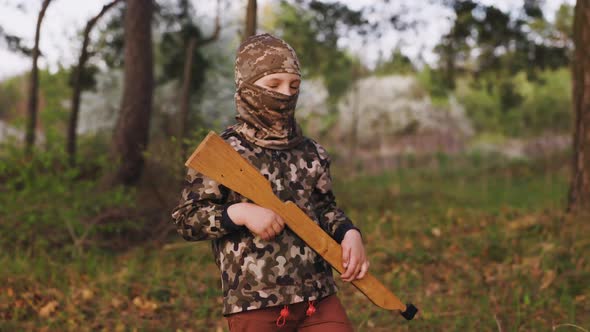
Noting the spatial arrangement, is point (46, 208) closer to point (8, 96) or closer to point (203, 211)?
point (203, 211)

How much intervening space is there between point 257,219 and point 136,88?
7.03 metres

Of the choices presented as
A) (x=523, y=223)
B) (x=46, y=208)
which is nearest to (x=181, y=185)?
(x=46, y=208)

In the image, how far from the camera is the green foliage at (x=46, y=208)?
21.7 ft

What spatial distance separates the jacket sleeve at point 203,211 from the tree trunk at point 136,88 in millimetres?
6535

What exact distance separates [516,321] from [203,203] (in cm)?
309

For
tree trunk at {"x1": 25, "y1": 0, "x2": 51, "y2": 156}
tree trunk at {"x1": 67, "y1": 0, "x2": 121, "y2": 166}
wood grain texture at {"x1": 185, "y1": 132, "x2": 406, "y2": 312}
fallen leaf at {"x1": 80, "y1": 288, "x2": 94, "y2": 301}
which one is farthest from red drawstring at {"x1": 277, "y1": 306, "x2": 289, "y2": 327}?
tree trunk at {"x1": 67, "y1": 0, "x2": 121, "y2": 166}

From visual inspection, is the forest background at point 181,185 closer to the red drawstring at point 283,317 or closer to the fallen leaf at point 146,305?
the fallen leaf at point 146,305

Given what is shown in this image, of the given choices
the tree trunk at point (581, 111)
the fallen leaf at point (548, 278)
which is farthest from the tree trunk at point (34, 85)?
the tree trunk at point (581, 111)

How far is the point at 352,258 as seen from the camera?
2.42 metres

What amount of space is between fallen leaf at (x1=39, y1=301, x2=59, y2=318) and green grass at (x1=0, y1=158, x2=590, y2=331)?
2cm

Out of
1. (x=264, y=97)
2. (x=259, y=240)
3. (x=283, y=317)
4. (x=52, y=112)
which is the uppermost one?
(x=264, y=97)

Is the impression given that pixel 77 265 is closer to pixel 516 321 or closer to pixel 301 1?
pixel 516 321

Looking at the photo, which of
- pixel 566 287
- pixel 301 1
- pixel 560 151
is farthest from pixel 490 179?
pixel 566 287

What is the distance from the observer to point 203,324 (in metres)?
4.94
